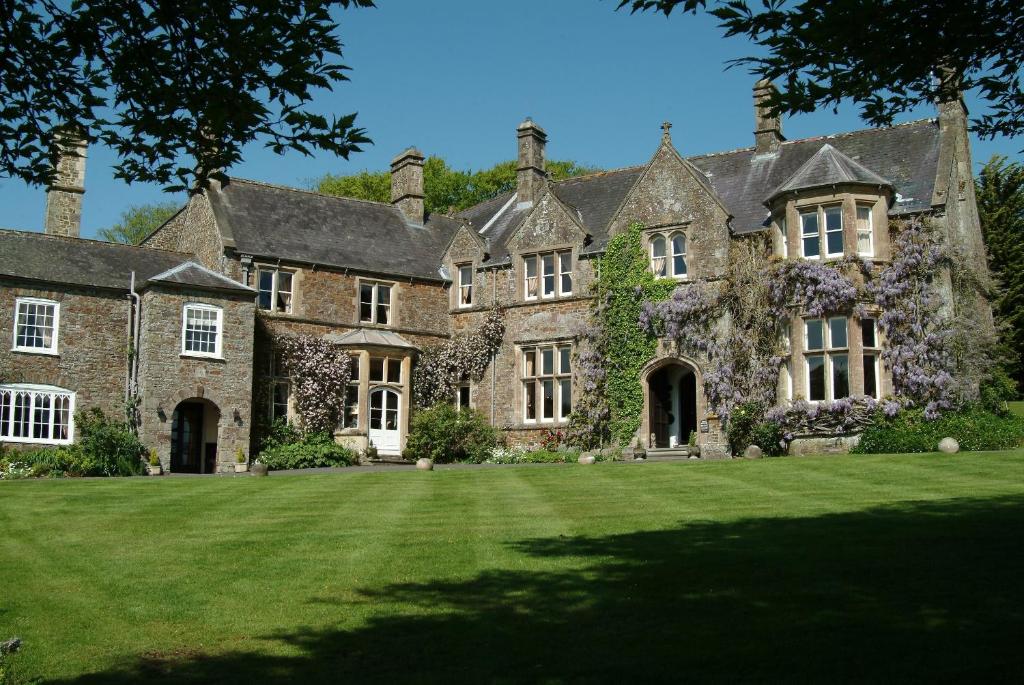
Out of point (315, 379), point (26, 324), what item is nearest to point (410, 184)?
point (315, 379)

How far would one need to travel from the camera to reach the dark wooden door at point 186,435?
33.3m

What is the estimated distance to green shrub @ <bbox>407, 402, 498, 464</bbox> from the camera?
33.1 metres

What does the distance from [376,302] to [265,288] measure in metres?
3.93

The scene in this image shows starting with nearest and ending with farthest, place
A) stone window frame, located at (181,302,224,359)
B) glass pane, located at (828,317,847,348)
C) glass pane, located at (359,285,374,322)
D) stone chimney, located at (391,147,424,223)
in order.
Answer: glass pane, located at (828,317,847,348) < stone window frame, located at (181,302,224,359) < glass pane, located at (359,285,374,322) < stone chimney, located at (391,147,424,223)

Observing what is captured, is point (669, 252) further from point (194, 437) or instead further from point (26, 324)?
point (26, 324)

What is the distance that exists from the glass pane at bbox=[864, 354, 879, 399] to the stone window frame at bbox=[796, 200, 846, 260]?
290cm

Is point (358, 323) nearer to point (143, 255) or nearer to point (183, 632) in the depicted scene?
point (143, 255)

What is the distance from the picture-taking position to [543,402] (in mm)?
34250

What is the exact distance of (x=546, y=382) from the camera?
34344 mm

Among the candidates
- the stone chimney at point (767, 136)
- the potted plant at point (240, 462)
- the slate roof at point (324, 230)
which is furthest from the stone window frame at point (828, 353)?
the potted plant at point (240, 462)

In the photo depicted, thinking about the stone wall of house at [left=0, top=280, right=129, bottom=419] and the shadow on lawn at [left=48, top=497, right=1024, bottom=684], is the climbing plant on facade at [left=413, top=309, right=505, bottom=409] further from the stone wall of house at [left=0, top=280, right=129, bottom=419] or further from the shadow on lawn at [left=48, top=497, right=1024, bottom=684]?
the shadow on lawn at [left=48, top=497, right=1024, bottom=684]

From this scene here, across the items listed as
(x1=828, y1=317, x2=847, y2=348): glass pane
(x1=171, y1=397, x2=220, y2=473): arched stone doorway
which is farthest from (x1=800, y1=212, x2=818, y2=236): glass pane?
(x1=171, y1=397, x2=220, y2=473): arched stone doorway

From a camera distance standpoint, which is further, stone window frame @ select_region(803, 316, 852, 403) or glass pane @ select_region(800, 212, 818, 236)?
glass pane @ select_region(800, 212, 818, 236)

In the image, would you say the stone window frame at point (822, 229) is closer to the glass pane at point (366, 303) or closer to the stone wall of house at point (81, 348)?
the glass pane at point (366, 303)
